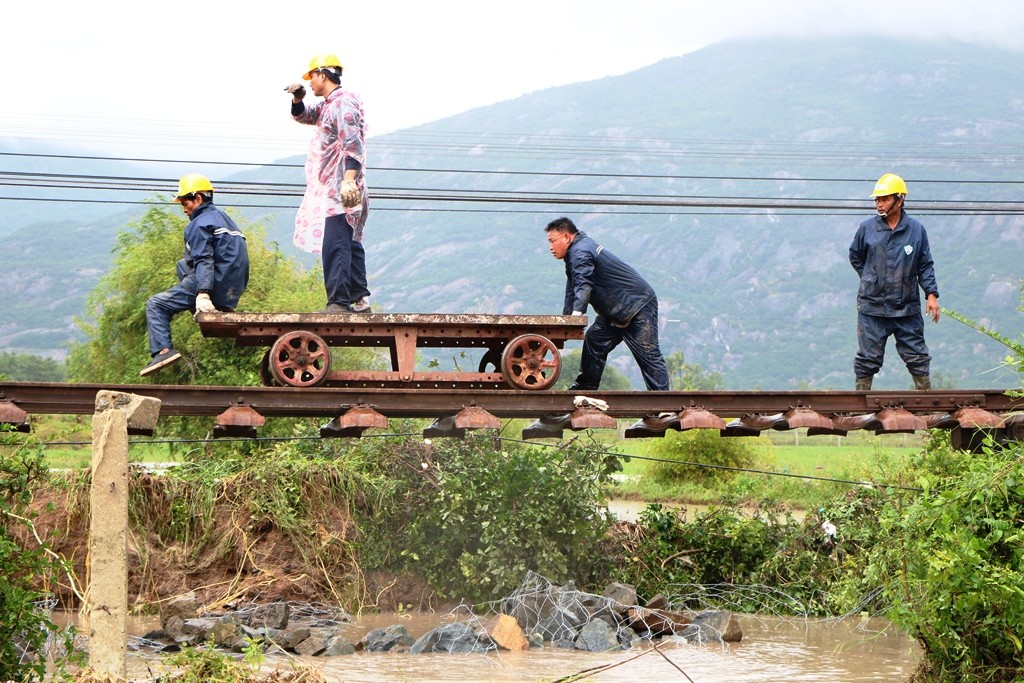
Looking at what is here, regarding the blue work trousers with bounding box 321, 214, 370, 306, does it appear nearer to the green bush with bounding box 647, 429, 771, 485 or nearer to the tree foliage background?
the tree foliage background

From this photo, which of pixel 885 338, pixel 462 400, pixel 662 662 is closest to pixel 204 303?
pixel 462 400

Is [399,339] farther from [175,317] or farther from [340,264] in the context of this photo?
[175,317]

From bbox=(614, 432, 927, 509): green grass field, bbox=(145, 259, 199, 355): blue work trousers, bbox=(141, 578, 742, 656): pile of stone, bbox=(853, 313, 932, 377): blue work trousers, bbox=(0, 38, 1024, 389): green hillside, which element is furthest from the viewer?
bbox=(0, 38, 1024, 389): green hillside

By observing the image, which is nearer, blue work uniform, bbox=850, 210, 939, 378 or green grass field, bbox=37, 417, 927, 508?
blue work uniform, bbox=850, 210, 939, 378

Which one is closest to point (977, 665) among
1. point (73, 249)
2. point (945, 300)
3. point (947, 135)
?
point (945, 300)

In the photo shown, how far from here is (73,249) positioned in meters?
149

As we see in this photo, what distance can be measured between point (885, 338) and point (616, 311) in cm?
252

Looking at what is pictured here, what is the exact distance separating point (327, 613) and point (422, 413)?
5.36 m

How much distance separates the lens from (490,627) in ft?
44.9

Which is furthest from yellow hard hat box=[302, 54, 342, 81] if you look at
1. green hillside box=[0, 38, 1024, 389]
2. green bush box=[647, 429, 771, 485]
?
green hillside box=[0, 38, 1024, 389]

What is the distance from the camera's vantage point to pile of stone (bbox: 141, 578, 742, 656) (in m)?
12.7

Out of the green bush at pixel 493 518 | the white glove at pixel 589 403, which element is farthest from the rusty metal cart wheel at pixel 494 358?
the green bush at pixel 493 518

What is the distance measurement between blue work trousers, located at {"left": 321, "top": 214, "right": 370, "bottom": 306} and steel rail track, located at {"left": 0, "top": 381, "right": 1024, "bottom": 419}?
1026 millimetres

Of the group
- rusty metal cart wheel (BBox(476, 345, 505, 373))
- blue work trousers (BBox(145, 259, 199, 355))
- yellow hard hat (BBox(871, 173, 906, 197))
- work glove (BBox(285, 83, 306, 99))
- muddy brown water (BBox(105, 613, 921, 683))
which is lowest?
muddy brown water (BBox(105, 613, 921, 683))
